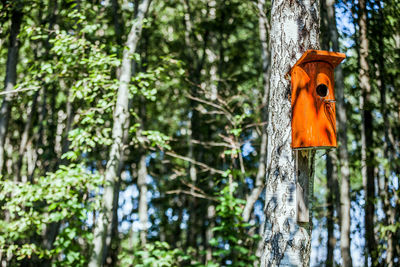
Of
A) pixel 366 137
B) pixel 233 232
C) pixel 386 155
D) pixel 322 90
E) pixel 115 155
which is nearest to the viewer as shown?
pixel 322 90

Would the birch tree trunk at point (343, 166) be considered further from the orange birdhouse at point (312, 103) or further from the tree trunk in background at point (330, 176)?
the orange birdhouse at point (312, 103)

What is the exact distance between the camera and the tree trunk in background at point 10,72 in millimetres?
7473

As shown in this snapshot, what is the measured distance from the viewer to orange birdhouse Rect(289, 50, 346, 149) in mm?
2832

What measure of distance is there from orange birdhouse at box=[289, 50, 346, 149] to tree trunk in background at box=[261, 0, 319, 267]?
0.29 feet

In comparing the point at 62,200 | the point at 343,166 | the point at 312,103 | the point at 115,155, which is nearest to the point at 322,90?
the point at 312,103

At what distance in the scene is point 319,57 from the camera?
9.61 ft

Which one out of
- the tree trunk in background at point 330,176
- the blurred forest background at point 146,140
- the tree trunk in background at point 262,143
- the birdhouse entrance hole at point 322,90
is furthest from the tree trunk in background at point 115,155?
the birdhouse entrance hole at point 322,90

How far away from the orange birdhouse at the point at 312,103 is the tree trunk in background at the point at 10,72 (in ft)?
20.0

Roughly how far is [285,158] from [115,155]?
4.15m

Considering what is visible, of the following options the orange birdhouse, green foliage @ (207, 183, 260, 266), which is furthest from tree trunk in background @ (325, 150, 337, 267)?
the orange birdhouse

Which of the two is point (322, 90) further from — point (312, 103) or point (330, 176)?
point (330, 176)

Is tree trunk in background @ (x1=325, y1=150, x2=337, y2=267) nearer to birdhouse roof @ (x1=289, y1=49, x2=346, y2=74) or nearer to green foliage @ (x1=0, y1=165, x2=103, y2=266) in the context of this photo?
green foliage @ (x1=0, y1=165, x2=103, y2=266)

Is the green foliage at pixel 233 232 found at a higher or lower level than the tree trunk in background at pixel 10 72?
lower

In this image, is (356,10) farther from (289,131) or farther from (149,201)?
(149,201)
